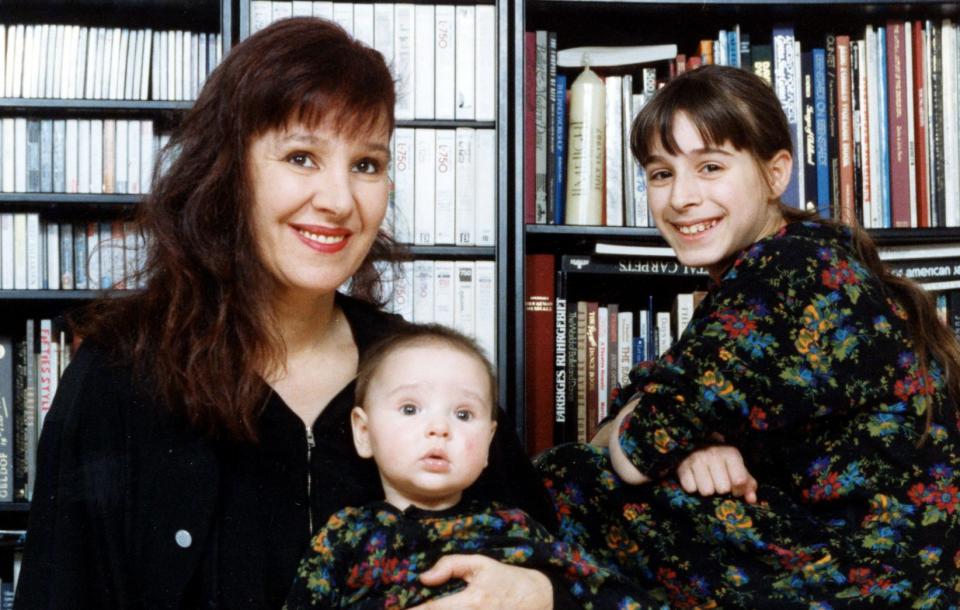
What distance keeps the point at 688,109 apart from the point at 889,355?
0.52m

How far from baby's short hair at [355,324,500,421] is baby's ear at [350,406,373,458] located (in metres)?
0.02

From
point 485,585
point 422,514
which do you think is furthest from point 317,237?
point 485,585

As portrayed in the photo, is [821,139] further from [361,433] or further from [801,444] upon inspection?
[361,433]

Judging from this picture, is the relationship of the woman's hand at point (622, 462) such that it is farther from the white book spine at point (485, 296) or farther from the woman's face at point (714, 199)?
the white book spine at point (485, 296)

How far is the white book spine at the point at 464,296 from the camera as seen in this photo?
2.40 meters

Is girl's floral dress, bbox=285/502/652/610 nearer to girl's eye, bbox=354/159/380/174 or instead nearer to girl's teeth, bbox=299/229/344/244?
girl's teeth, bbox=299/229/344/244

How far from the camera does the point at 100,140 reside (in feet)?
7.93

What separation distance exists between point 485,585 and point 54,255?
159cm

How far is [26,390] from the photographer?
245 cm

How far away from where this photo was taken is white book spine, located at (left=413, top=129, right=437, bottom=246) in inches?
94.9

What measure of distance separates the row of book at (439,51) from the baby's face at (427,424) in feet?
3.62

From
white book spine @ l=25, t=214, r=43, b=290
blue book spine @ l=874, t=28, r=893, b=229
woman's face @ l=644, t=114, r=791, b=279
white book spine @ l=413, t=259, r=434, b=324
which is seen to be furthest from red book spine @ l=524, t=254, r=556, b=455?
white book spine @ l=25, t=214, r=43, b=290

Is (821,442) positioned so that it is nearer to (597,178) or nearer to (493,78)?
(597,178)

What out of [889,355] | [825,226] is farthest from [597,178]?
[889,355]
